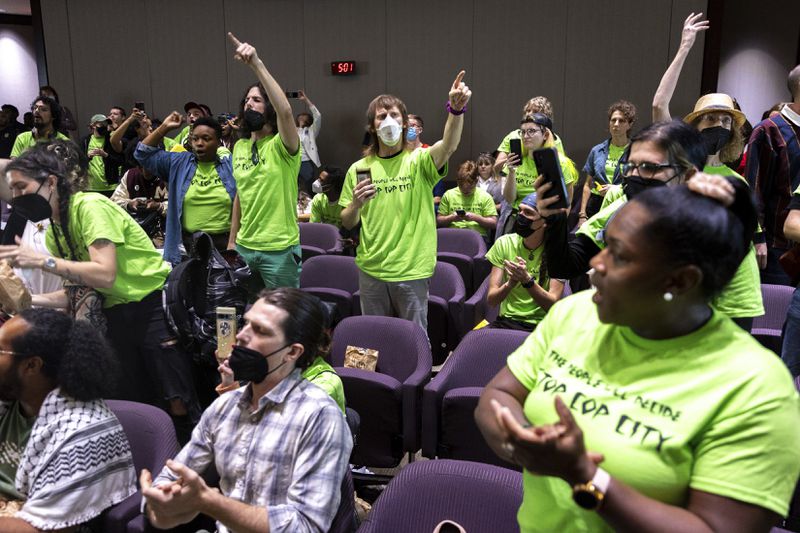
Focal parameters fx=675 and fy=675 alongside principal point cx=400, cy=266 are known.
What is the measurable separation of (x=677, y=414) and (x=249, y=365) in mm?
1125

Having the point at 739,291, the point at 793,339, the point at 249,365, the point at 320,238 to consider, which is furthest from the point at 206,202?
the point at 793,339

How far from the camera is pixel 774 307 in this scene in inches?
129

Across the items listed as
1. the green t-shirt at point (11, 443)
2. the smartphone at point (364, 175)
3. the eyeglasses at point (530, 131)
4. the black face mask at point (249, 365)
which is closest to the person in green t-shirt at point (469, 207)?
the eyeglasses at point (530, 131)

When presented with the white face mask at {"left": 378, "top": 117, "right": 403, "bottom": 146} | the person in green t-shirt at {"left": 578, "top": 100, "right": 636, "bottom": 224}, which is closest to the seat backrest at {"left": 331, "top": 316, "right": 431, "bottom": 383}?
the white face mask at {"left": 378, "top": 117, "right": 403, "bottom": 146}

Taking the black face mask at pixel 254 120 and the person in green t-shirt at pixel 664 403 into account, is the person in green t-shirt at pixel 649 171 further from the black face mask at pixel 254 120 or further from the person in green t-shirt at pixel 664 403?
the black face mask at pixel 254 120

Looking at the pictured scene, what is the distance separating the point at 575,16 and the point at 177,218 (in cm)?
605

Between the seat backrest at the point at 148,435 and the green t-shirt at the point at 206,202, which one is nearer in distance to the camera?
the seat backrest at the point at 148,435

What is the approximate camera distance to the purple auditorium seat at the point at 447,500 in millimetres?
1657

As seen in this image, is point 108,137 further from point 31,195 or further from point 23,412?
point 23,412

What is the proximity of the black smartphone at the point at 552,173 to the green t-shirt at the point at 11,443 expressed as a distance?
157cm

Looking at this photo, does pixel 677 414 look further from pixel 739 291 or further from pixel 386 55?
pixel 386 55

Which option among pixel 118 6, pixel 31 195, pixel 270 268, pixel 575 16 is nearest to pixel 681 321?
pixel 31 195

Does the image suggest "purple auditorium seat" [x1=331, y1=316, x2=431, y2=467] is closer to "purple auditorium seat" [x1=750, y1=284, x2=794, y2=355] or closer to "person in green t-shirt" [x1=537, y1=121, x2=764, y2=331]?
"person in green t-shirt" [x1=537, y1=121, x2=764, y2=331]

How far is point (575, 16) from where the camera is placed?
805 cm
